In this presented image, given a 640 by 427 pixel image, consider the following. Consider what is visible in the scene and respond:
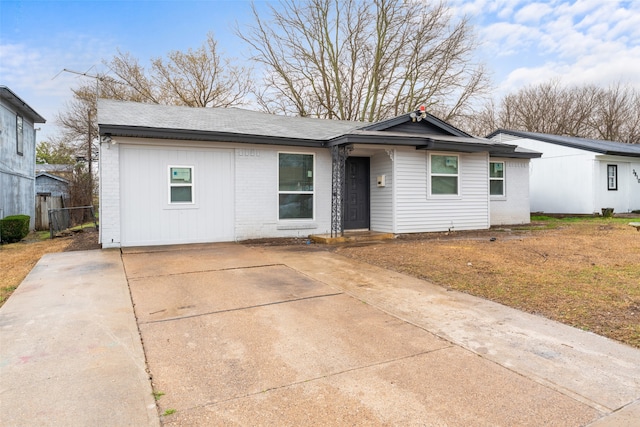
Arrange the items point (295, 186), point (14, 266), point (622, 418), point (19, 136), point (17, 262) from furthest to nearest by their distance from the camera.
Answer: point (19, 136) < point (295, 186) < point (17, 262) < point (14, 266) < point (622, 418)

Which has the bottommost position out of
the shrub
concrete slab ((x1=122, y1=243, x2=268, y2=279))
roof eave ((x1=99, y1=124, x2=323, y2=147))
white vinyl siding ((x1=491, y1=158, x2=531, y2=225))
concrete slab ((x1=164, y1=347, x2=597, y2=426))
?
concrete slab ((x1=164, y1=347, x2=597, y2=426))

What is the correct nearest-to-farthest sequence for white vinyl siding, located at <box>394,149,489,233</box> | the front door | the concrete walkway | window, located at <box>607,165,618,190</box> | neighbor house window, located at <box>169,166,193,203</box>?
1. the concrete walkway
2. neighbor house window, located at <box>169,166,193,203</box>
3. white vinyl siding, located at <box>394,149,489,233</box>
4. the front door
5. window, located at <box>607,165,618,190</box>

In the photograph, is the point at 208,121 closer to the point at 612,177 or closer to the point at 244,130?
the point at 244,130

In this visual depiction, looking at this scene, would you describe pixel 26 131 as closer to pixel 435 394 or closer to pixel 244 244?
pixel 244 244

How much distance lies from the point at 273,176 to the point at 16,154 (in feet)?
38.2

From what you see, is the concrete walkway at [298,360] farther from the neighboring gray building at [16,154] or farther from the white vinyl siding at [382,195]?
the neighboring gray building at [16,154]

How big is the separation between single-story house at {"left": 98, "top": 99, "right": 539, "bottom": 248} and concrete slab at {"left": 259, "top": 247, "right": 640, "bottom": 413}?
469cm

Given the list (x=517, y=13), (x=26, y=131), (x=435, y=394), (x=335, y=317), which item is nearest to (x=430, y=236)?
(x=335, y=317)

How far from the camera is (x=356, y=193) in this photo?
11.0 m

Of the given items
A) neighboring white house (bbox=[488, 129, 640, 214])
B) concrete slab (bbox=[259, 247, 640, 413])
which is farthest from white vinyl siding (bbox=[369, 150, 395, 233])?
neighboring white house (bbox=[488, 129, 640, 214])

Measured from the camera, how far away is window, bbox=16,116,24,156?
14.7 m

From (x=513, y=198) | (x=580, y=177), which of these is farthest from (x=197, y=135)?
(x=580, y=177)

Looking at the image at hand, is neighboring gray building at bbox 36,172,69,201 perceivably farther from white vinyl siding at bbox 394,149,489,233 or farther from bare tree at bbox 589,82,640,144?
bare tree at bbox 589,82,640,144

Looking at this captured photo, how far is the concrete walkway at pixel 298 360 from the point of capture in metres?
2.17
